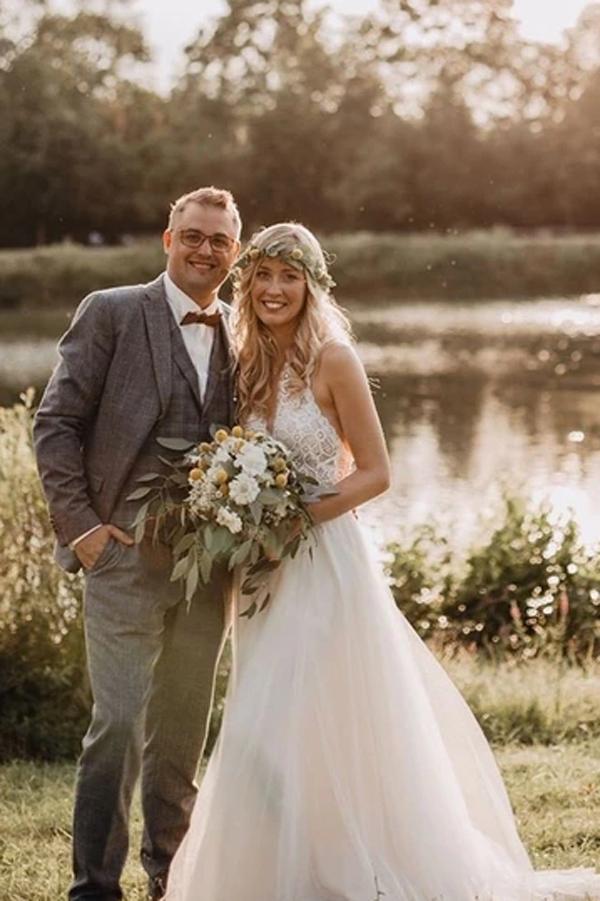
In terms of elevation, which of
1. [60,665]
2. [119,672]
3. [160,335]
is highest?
[160,335]

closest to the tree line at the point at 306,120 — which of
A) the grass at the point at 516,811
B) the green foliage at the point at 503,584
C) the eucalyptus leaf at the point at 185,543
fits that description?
the green foliage at the point at 503,584

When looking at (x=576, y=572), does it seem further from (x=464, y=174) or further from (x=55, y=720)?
(x=464, y=174)

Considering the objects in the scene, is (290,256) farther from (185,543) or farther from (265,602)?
(265,602)

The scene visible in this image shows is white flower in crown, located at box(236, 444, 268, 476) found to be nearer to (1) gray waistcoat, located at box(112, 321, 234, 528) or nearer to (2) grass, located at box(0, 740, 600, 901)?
(1) gray waistcoat, located at box(112, 321, 234, 528)

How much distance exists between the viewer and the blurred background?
78.5 feet

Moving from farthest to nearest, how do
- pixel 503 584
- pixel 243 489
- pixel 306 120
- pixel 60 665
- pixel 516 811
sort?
pixel 306 120 → pixel 503 584 → pixel 60 665 → pixel 516 811 → pixel 243 489

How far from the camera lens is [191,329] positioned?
395 cm

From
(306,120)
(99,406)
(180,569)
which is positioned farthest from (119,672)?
(306,120)

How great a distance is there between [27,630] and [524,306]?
87.4ft

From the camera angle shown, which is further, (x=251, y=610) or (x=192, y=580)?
(x=251, y=610)

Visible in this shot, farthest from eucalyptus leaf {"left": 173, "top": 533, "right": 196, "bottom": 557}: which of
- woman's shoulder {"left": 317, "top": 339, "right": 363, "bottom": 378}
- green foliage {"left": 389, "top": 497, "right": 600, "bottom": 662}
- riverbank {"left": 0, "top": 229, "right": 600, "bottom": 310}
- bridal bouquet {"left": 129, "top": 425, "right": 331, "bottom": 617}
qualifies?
riverbank {"left": 0, "top": 229, "right": 600, "bottom": 310}

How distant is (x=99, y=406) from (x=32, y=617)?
11.6 feet

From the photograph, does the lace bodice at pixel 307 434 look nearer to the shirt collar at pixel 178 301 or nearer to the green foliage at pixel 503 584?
the shirt collar at pixel 178 301

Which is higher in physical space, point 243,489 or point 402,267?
point 402,267
